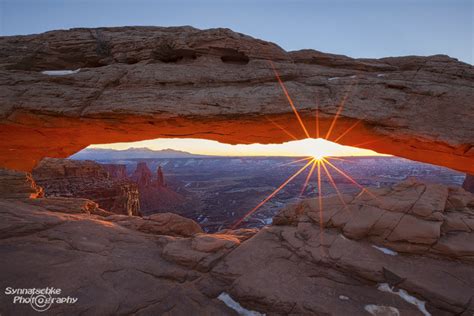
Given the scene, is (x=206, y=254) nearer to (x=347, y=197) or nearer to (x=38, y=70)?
(x=347, y=197)

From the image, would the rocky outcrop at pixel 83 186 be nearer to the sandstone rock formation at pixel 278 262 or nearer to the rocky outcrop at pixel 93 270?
the rocky outcrop at pixel 93 270

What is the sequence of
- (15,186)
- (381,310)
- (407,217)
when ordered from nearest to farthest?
(381,310), (407,217), (15,186)

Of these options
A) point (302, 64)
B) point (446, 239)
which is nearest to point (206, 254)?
point (446, 239)

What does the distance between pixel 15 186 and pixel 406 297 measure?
1730 centimetres

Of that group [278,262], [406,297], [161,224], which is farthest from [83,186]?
[406,297]

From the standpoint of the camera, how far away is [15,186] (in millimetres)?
12172

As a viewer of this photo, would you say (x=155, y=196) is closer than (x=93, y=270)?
No

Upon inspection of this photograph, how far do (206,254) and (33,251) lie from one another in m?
5.49

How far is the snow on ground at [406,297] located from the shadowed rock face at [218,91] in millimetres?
6851

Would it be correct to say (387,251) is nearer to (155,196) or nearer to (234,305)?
(234,305)

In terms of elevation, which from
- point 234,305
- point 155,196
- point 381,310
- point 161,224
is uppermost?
point 161,224

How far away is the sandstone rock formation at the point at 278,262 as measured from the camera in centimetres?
629

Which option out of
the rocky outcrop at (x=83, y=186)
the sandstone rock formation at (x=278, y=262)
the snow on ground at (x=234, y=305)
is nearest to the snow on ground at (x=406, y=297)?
the sandstone rock formation at (x=278, y=262)

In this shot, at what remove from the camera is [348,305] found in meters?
6.27
